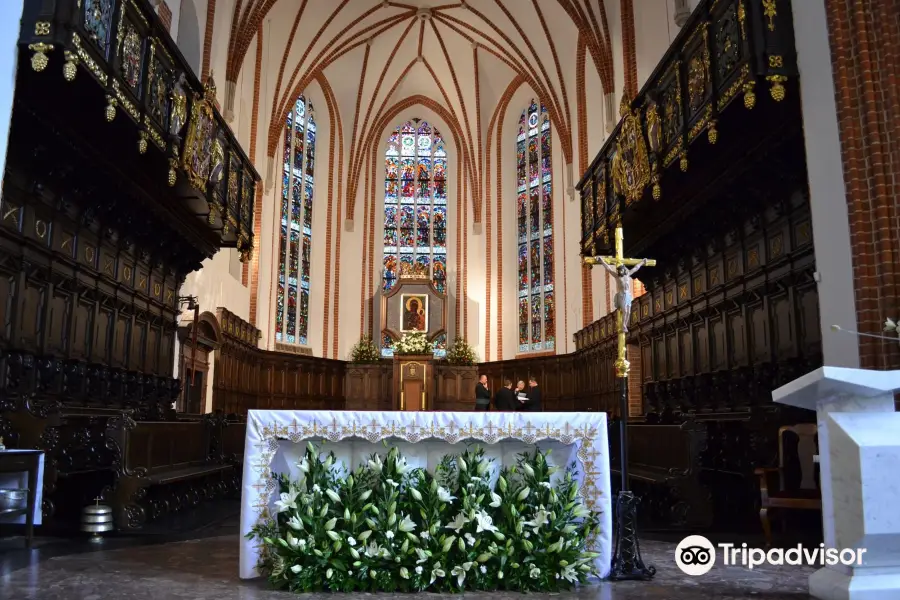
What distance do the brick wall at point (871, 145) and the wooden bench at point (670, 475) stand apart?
213 cm

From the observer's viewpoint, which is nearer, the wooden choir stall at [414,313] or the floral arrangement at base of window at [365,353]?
the floral arrangement at base of window at [365,353]

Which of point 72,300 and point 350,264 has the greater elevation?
point 350,264

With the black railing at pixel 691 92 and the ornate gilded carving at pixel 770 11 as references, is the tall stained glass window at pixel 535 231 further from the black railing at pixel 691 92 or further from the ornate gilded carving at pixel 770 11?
the ornate gilded carving at pixel 770 11

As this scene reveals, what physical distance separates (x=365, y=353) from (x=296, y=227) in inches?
185

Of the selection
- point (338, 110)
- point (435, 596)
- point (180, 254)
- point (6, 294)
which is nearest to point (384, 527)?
point (435, 596)

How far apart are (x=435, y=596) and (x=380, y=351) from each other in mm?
20370

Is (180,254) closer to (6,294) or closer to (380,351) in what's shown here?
(6,294)

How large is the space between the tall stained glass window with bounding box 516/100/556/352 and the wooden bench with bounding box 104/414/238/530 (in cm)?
1401

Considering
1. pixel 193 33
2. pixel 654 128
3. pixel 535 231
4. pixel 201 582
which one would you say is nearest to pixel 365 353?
pixel 535 231

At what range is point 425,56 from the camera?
25.9 metres

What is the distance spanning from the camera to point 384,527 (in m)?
4.67

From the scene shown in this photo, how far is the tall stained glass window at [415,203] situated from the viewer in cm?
2620

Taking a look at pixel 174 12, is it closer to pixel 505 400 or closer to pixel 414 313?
pixel 505 400

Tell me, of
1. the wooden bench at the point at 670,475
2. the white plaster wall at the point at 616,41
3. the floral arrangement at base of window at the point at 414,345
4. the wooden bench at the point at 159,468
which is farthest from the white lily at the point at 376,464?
the floral arrangement at base of window at the point at 414,345
